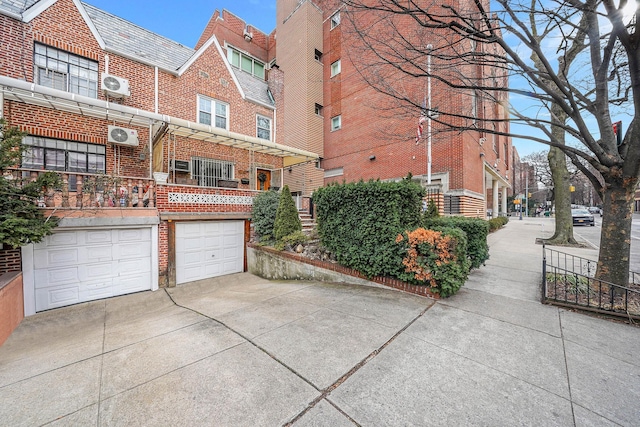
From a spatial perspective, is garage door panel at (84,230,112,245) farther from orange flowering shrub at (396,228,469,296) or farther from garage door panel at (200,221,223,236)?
orange flowering shrub at (396,228,469,296)

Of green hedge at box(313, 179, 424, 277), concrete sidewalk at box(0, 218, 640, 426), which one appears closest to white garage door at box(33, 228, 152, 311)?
concrete sidewalk at box(0, 218, 640, 426)

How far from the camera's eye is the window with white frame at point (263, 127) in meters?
12.7

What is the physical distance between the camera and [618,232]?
13.6 feet

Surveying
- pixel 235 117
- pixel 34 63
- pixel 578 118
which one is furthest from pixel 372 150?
pixel 34 63

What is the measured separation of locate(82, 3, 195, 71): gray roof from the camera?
902 centimetres

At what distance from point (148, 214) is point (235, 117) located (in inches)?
276

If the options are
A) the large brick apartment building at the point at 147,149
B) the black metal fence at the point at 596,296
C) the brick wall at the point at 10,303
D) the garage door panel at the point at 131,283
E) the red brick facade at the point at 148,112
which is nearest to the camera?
the black metal fence at the point at 596,296

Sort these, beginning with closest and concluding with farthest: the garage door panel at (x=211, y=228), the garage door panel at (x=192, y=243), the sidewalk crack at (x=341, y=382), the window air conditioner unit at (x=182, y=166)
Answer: the sidewalk crack at (x=341, y=382) < the garage door panel at (x=192, y=243) < the garage door panel at (x=211, y=228) < the window air conditioner unit at (x=182, y=166)

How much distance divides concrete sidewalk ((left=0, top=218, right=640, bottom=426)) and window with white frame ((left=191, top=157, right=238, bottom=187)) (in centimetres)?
659

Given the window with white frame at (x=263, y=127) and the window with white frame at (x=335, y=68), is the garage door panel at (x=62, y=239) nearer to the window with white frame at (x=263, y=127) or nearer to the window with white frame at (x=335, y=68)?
the window with white frame at (x=263, y=127)

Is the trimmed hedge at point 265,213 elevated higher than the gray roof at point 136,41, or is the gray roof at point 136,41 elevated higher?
the gray roof at point 136,41

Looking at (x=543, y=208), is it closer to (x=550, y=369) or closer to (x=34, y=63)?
(x=550, y=369)

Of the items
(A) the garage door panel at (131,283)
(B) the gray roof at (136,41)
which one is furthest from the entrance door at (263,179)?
(A) the garage door panel at (131,283)

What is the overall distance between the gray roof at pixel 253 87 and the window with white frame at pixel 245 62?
1.46 metres
